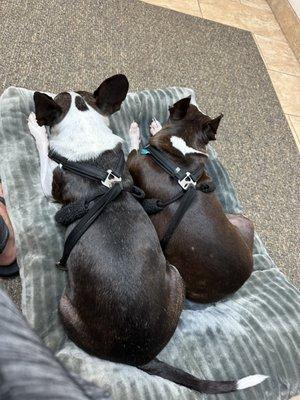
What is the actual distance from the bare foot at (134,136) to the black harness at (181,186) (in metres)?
0.36

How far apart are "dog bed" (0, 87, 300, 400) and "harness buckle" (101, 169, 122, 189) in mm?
369

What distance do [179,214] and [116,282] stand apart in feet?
1.53

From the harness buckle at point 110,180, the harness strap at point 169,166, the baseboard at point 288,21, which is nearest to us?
the harness buckle at point 110,180

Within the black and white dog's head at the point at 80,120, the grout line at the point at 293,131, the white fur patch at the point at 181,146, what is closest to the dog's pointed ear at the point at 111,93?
the black and white dog's head at the point at 80,120

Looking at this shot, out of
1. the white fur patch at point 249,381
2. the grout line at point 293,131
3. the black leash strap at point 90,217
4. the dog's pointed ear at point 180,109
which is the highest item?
the dog's pointed ear at point 180,109

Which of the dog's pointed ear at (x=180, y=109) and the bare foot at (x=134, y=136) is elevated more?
the dog's pointed ear at (x=180, y=109)

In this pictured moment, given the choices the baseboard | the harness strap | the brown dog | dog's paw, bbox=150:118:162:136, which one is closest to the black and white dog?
the brown dog

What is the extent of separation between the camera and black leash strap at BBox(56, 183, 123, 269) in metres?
1.67

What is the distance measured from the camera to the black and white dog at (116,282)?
1.54 meters

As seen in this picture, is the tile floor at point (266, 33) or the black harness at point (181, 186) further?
the tile floor at point (266, 33)

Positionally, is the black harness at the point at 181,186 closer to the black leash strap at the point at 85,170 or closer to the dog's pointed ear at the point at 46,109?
the black leash strap at the point at 85,170

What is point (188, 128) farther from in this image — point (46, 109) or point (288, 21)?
point (288, 21)

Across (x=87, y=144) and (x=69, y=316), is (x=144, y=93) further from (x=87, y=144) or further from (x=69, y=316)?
(x=69, y=316)

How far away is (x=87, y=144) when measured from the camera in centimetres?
188
